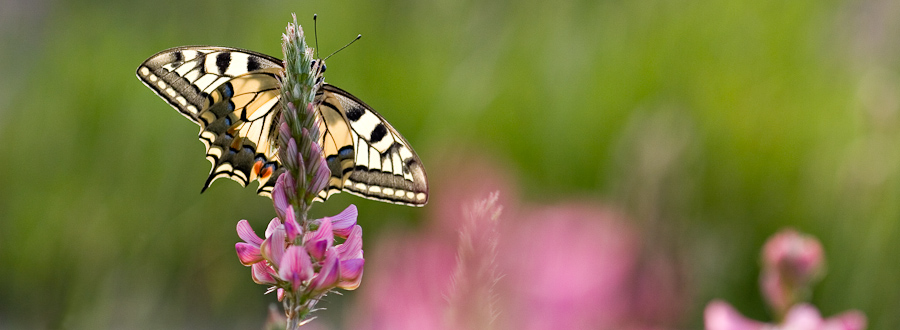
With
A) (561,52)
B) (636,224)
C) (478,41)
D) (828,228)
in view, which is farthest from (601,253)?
(828,228)

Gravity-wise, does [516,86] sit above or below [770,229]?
above

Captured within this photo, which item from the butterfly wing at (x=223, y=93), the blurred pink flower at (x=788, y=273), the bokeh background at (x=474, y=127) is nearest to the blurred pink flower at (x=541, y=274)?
the blurred pink flower at (x=788, y=273)

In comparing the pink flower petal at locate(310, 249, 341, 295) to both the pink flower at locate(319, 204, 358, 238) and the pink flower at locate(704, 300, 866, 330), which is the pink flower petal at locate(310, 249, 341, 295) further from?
the pink flower at locate(704, 300, 866, 330)

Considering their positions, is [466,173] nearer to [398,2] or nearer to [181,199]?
[181,199]

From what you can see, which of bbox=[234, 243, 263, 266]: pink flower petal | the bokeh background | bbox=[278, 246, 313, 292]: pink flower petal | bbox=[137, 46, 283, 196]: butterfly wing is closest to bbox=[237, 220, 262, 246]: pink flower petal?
bbox=[234, 243, 263, 266]: pink flower petal

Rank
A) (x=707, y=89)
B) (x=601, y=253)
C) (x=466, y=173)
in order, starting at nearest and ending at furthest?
1. (x=601, y=253)
2. (x=466, y=173)
3. (x=707, y=89)

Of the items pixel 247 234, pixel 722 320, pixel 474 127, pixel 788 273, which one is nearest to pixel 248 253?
pixel 247 234
